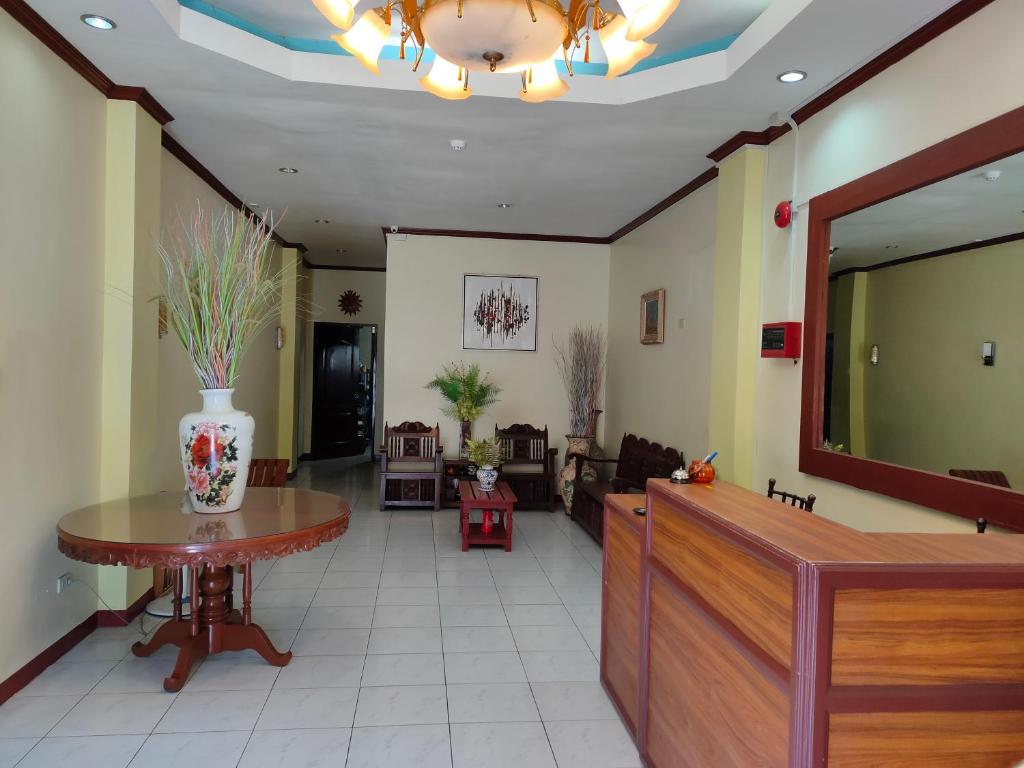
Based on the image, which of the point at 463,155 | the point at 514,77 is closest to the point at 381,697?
the point at 514,77

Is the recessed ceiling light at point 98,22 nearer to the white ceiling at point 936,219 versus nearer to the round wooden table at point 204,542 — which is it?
the round wooden table at point 204,542

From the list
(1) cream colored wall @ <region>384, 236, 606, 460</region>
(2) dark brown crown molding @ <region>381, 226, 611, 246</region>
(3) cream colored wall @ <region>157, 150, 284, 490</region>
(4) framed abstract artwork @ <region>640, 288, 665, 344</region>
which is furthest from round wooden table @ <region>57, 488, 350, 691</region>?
(2) dark brown crown molding @ <region>381, 226, 611, 246</region>

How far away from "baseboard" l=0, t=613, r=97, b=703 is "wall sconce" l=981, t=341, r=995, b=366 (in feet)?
13.3

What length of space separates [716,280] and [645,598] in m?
2.48

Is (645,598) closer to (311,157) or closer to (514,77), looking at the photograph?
(514,77)

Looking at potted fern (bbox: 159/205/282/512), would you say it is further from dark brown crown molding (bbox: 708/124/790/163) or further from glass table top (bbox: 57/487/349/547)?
dark brown crown molding (bbox: 708/124/790/163)

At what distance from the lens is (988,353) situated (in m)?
2.41

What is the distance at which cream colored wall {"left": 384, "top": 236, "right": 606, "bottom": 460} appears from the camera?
7.15 meters

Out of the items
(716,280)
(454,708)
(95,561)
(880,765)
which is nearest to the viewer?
(880,765)

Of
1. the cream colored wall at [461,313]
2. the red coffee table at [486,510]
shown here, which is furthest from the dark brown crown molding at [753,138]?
the cream colored wall at [461,313]

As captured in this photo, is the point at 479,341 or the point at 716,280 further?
the point at 479,341

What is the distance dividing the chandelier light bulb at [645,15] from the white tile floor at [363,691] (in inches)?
95.0

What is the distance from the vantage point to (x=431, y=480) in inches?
271

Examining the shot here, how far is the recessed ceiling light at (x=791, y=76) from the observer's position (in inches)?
124
